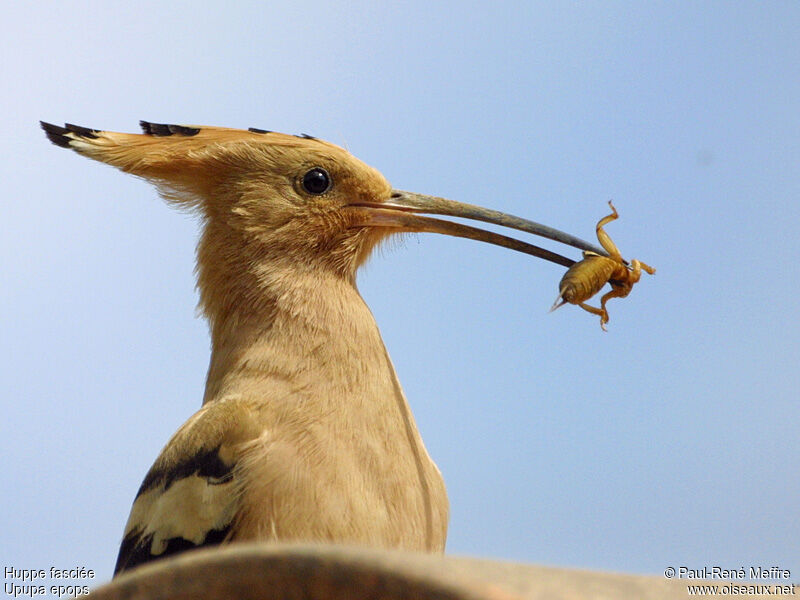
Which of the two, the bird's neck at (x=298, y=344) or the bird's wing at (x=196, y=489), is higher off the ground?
the bird's neck at (x=298, y=344)

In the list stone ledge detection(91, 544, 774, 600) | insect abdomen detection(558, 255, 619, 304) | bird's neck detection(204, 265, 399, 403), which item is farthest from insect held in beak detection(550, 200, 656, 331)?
stone ledge detection(91, 544, 774, 600)

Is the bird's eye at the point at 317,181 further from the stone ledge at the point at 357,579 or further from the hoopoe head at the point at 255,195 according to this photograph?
the stone ledge at the point at 357,579

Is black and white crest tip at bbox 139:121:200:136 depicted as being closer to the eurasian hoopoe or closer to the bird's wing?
the eurasian hoopoe

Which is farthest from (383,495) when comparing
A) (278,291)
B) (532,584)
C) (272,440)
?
(532,584)

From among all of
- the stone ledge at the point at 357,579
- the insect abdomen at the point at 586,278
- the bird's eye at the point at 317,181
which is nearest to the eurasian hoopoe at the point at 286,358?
the bird's eye at the point at 317,181

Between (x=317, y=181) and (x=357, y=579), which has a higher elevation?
(x=317, y=181)

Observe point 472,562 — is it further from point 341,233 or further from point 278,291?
point 341,233

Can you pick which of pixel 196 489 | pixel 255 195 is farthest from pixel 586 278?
pixel 196 489

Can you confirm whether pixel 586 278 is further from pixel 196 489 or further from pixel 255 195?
pixel 196 489
